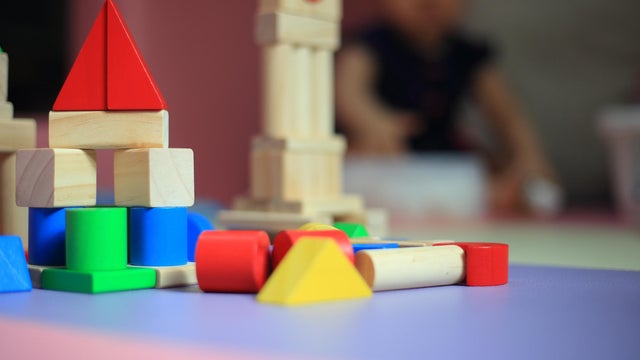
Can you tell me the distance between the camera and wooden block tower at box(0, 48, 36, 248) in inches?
46.8

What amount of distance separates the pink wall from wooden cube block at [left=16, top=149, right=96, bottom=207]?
87.3 inches

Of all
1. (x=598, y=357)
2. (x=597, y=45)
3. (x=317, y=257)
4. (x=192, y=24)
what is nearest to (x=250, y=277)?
(x=317, y=257)

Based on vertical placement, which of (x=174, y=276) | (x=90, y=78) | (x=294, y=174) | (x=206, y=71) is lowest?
(x=174, y=276)

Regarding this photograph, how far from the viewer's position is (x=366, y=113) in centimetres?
303

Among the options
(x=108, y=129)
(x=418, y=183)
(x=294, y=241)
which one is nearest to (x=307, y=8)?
(x=108, y=129)

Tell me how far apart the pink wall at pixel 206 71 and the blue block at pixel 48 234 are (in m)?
2.22

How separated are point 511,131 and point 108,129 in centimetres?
241

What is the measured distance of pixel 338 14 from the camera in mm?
1768

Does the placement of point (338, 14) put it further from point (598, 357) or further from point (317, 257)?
point (598, 357)

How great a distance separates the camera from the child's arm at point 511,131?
3178 millimetres

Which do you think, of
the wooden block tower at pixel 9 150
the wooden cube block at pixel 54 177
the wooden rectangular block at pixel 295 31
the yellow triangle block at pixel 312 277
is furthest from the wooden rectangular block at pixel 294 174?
the yellow triangle block at pixel 312 277

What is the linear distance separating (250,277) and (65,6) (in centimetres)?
278

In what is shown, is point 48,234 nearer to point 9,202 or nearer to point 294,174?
point 9,202

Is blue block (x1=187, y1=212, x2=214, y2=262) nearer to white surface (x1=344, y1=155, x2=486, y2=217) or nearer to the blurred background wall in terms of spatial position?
white surface (x1=344, y1=155, x2=486, y2=217)
